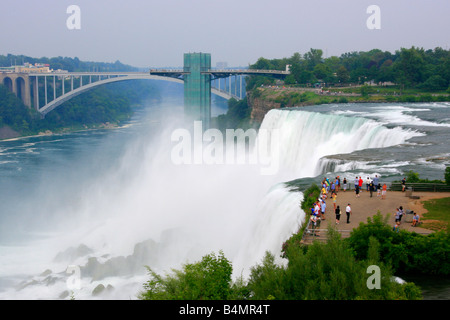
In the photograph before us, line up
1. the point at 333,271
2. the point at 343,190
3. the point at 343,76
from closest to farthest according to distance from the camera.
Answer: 1. the point at 333,271
2. the point at 343,190
3. the point at 343,76

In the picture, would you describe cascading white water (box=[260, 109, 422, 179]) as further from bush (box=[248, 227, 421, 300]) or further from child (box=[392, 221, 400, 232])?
bush (box=[248, 227, 421, 300])

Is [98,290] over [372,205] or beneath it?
beneath

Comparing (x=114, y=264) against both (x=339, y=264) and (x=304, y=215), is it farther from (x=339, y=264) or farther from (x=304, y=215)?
(x=339, y=264)

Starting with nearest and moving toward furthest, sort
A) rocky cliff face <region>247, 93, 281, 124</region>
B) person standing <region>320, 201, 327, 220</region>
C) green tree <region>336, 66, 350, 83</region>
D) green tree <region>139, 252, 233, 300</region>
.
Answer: green tree <region>139, 252, 233, 300</region>, person standing <region>320, 201, 327, 220</region>, rocky cliff face <region>247, 93, 281, 124</region>, green tree <region>336, 66, 350, 83</region>

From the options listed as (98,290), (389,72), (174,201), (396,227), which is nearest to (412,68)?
(389,72)

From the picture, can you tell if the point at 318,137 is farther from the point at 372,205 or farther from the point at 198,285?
the point at 198,285

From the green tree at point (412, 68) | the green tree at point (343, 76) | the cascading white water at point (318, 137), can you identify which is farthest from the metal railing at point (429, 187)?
the green tree at point (343, 76)

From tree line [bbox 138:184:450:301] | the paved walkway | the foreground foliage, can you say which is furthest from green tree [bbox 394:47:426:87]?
the foreground foliage
